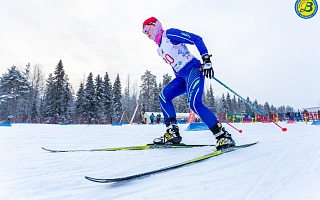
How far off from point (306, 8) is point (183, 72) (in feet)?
24.9

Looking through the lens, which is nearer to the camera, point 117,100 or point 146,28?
point 146,28

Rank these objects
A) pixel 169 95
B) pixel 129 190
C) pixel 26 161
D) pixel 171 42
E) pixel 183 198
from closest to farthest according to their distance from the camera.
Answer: pixel 183 198 < pixel 129 190 < pixel 26 161 < pixel 171 42 < pixel 169 95

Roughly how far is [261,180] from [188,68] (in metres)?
1.88

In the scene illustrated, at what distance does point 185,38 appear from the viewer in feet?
9.18

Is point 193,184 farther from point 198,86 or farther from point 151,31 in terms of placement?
point 151,31

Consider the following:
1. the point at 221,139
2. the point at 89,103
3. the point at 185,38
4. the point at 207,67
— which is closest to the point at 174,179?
the point at 221,139

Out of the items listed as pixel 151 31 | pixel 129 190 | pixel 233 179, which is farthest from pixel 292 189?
pixel 151 31

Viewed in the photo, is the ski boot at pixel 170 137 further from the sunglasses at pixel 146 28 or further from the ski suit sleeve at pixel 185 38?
the sunglasses at pixel 146 28

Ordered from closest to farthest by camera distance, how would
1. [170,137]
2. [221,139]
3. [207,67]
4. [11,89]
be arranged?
[221,139] → [207,67] → [170,137] → [11,89]

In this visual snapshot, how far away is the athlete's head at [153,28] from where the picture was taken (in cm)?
312

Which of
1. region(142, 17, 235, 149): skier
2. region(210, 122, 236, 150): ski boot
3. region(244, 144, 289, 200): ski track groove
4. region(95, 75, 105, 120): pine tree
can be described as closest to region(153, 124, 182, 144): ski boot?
region(142, 17, 235, 149): skier

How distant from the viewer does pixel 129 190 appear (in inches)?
46.6

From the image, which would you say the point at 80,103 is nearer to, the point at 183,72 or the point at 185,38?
the point at 183,72

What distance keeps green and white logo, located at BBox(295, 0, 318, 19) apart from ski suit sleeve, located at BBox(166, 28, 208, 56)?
6831 millimetres
